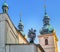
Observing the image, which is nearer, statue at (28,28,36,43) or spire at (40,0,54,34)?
statue at (28,28,36,43)

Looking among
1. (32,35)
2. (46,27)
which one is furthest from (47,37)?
(32,35)

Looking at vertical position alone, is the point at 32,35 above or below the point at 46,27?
below

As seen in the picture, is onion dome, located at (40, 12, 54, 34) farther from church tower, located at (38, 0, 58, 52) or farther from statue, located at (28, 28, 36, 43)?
statue, located at (28, 28, 36, 43)

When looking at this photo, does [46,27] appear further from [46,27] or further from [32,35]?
[32,35]

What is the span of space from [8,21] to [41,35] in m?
40.5

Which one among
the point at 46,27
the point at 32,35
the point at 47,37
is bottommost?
the point at 32,35

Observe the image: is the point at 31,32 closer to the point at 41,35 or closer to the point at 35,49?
the point at 35,49

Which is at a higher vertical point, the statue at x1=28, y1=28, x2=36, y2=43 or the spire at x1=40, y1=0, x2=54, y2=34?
the spire at x1=40, y1=0, x2=54, y2=34

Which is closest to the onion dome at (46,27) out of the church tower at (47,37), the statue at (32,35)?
the church tower at (47,37)

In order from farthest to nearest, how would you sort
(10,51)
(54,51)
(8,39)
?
(54,51), (8,39), (10,51)

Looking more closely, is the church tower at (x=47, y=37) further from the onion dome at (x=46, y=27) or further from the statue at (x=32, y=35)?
the statue at (x=32, y=35)

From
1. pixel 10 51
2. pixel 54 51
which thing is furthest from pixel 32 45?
pixel 54 51

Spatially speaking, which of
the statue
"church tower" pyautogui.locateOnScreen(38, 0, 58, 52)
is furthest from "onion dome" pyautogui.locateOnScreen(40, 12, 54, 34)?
the statue

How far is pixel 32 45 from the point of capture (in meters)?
32.8
